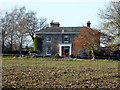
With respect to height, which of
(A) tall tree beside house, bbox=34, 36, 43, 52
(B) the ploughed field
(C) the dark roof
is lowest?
(B) the ploughed field

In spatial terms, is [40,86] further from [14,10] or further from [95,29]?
[14,10]

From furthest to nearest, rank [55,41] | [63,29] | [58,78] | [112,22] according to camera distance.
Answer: [63,29], [55,41], [112,22], [58,78]

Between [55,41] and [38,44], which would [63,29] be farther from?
[38,44]

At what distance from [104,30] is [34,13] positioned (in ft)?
81.8

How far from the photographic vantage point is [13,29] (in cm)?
4578

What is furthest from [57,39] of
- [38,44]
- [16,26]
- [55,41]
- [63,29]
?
[16,26]

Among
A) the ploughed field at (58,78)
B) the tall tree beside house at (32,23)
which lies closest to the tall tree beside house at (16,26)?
the tall tree beside house at (32,23)

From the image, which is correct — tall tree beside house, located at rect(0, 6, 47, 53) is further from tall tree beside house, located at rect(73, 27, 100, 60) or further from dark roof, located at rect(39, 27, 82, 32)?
tall tree beside house, located at rect(73, 27, 100, 60)

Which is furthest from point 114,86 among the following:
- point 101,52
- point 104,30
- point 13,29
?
point 13,29

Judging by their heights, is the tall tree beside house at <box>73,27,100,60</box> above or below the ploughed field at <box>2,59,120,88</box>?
above

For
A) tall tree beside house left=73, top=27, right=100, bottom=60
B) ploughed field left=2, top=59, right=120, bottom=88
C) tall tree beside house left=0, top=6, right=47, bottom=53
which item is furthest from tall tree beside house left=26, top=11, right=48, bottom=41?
ploughed field left=2, top=59, right=120, bottom=88

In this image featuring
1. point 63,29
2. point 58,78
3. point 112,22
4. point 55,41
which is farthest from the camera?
point 63,29

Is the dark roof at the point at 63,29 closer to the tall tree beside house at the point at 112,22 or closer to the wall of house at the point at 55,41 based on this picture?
the wall of house at the point at 55,41

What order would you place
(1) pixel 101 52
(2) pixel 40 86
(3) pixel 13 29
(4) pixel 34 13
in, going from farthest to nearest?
(4) pixel 34 13 → (3) pixel 13 29 → (1) pixel 101 52 → (2) pixel 40 86
